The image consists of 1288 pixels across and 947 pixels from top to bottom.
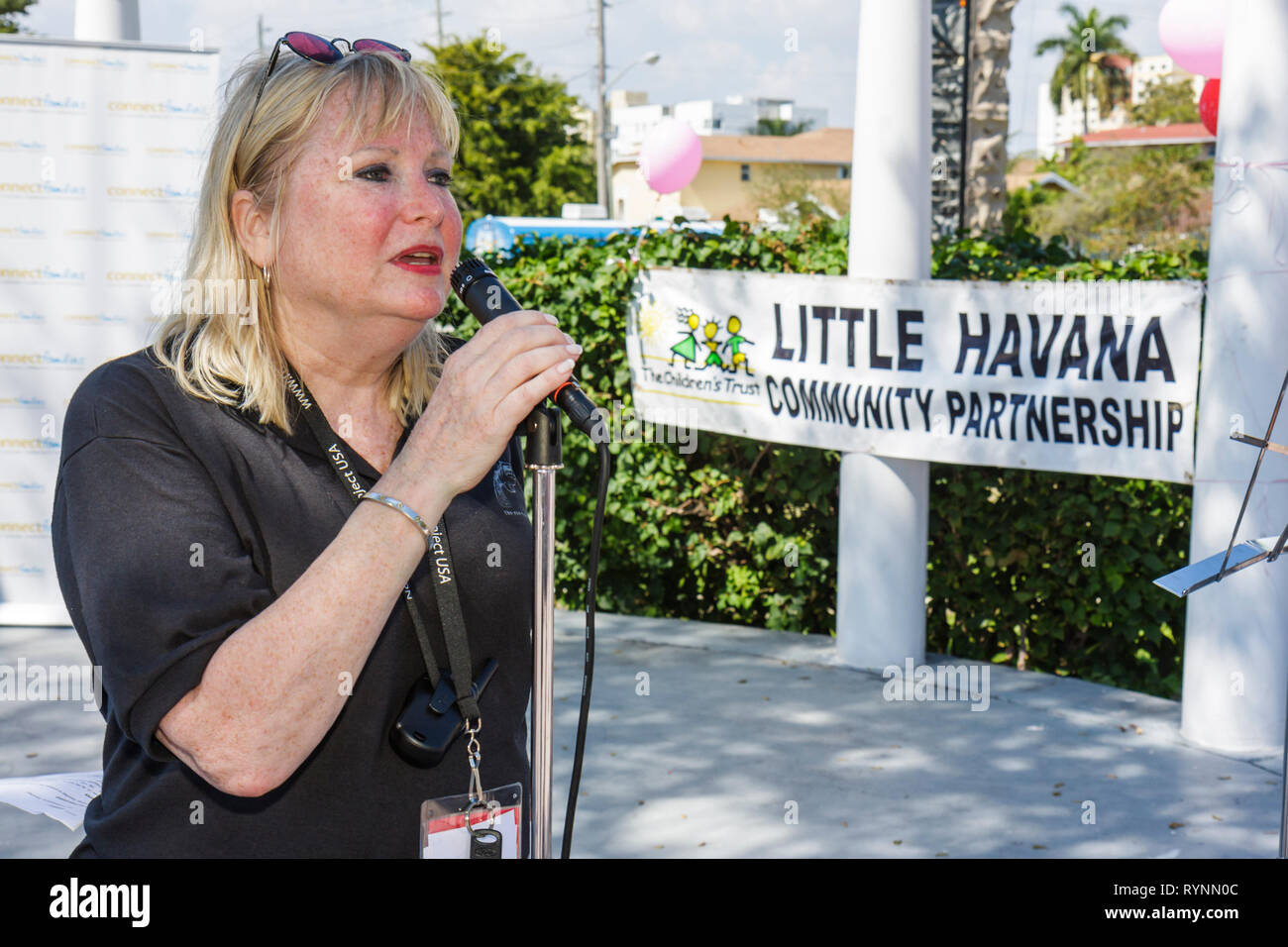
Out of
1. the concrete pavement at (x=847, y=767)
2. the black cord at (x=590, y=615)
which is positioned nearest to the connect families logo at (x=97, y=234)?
the concrete pavement at (x=847, y=767)

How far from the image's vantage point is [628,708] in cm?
554

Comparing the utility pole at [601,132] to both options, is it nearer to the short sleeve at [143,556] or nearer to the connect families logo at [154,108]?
the connect families logo at [154,108]

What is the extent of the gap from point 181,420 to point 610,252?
563 centimetres

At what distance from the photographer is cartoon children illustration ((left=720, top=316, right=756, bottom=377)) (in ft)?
20.5

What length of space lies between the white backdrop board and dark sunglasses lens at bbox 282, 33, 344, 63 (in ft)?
16.5

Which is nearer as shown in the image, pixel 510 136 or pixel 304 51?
pixel 304 51

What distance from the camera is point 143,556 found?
56.7 inches

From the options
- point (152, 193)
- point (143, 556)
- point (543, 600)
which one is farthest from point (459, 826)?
point (152, 193)

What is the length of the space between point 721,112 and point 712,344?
6187cm

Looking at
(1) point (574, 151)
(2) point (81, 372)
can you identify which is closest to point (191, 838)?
(2) point (81, 372)

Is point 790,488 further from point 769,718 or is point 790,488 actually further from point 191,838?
point 191,838

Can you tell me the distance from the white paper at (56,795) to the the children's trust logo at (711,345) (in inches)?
185

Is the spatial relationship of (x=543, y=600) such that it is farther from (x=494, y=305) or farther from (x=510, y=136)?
(x=510, y=136)

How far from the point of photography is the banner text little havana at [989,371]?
16.5 ft
